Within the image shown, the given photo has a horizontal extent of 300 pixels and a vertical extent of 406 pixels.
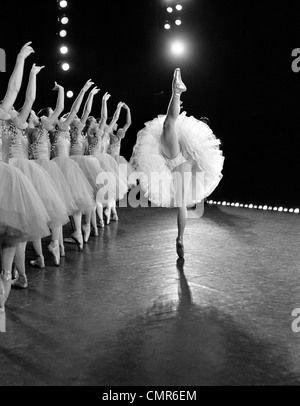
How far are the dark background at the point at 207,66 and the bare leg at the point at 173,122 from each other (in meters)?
3.60

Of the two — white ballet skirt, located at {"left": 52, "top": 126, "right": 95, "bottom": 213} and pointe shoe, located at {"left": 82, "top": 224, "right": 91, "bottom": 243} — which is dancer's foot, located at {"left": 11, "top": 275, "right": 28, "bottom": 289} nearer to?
white ballet skirt, located at {"left": 52, "top": 126, "right": 95, "bottom": 213}

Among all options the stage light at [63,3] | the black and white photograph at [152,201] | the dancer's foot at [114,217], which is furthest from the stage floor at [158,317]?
the stage light at [63,3]

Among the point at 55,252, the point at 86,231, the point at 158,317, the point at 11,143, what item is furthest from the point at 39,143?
the point at 158,317

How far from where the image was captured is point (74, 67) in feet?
30.2

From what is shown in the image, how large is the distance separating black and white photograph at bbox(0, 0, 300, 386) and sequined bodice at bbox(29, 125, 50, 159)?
12mm

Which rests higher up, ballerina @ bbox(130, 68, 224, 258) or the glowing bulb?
the glowing bulb

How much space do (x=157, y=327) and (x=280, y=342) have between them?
2.24 ft

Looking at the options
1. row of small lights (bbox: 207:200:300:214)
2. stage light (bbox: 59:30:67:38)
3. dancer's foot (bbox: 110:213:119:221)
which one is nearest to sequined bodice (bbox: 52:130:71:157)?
dancer's foot (bbox: 110:213:119:221)

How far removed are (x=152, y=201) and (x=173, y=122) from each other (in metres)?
0.89

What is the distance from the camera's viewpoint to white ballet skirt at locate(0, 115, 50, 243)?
300cm

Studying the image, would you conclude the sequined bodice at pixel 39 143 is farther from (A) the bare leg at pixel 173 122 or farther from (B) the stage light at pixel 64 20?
(B) the stage light at pixel 64 20

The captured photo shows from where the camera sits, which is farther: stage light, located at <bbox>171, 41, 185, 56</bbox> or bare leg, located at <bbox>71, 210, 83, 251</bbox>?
stage light, located at <bbox>171, 41, 185, 56</bbox>
